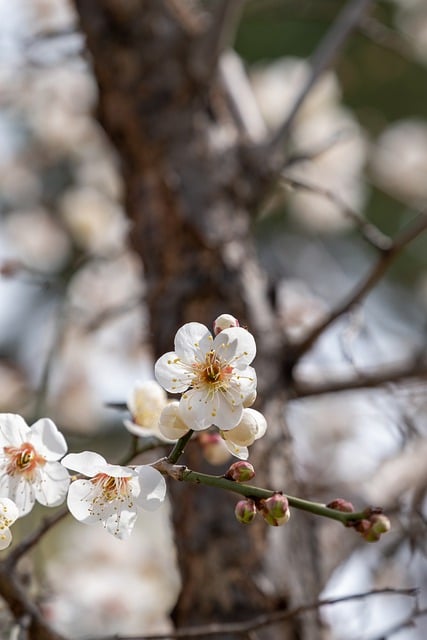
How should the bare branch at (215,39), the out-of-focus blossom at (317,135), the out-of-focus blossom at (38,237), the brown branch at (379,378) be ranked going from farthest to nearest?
the out-of-focus blossom at (38,237), the out-of-focus blossom at (317,135), the bare branch at (215,39), the brown branch at (379,378)

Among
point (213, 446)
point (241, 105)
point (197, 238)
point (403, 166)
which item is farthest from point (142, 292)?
point (403, 166)

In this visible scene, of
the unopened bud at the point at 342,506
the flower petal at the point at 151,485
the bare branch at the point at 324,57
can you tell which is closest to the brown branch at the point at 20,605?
the flower petal at the point at 151,485

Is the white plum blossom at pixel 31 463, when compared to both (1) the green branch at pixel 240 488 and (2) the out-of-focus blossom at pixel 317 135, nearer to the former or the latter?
(1) the green branch at pixel 240 488

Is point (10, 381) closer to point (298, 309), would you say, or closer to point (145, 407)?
point (298, 309)

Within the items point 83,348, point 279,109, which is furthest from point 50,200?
point 279,109

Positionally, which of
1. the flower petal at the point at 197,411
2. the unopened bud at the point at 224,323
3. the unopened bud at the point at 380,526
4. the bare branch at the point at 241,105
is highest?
the unopened bud at the point at 224,323

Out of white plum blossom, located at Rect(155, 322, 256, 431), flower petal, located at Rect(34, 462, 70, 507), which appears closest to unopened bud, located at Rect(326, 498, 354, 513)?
white plum blossom, located at Rect(155, 322, 256, 431)
